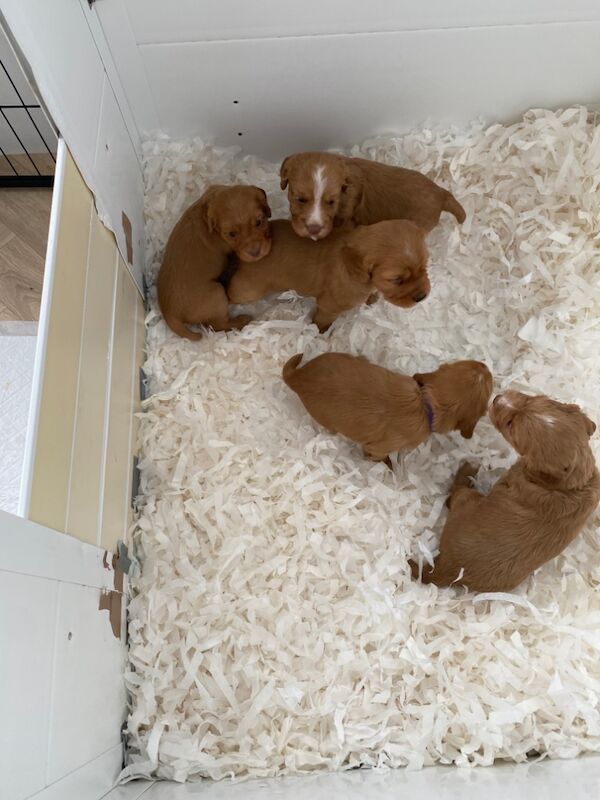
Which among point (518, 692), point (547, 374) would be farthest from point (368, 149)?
point (518, 692)

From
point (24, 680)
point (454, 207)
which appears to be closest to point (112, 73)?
point (454, 207)

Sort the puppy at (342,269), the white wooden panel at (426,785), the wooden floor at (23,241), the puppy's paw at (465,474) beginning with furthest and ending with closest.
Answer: the wooden floor at (23,241) → the puppy's paw at (465,474) → the puppy at (342,269) → the white wooden panel at (426,785)

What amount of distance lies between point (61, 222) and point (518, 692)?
1781mm

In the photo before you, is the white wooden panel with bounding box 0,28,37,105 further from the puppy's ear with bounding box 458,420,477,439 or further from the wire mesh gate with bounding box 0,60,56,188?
the puppy's ear with bounding box 458,420,477,439

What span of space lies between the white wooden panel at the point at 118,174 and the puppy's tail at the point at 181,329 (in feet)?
0.64

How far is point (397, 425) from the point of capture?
83.1 inches

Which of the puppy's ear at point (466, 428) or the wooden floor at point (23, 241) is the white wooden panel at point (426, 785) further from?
the wooden floor at point (23, 241)

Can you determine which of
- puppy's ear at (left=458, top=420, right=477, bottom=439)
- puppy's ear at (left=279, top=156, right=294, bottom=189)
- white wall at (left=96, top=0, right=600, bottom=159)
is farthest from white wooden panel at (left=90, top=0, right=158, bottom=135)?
puppy's ear at (left=458, top=420, right=477, bottom=439)

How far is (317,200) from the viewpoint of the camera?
6.93 feet

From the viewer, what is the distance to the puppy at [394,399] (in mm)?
2102

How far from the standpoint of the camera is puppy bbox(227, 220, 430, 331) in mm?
2051

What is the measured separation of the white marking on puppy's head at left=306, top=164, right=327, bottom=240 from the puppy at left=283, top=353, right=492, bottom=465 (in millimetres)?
420

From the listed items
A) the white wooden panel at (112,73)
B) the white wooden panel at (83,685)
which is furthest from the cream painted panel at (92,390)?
the white wooden panel at (112,73)

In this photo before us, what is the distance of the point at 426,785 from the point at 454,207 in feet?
5.79
